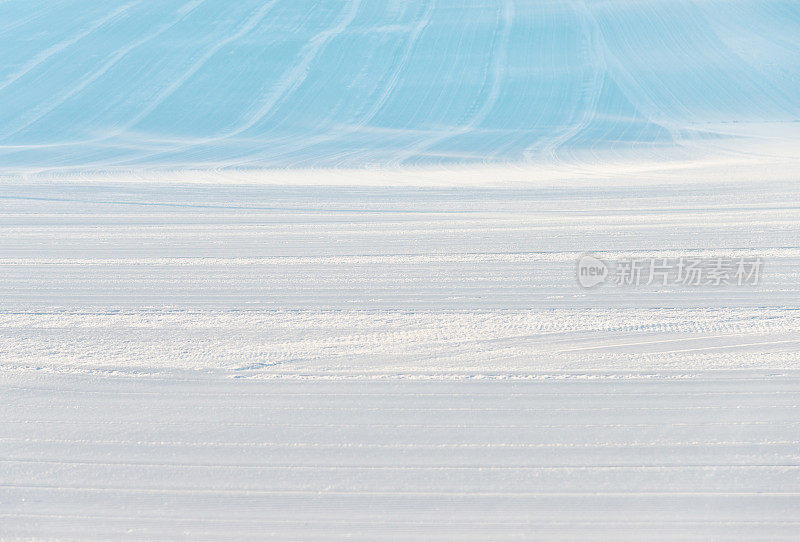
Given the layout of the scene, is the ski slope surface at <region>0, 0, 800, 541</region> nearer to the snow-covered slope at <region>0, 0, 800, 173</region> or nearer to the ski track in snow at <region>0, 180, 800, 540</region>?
the ski track in snow at <region>0, 180, 800, 540</region>

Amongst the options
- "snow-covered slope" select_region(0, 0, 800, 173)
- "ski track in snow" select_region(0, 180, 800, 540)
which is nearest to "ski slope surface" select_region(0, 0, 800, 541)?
"ski track in snow" select_region(0, 180, 800, 540)

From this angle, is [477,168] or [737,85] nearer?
[477,168]

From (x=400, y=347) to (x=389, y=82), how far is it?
50.5 ft

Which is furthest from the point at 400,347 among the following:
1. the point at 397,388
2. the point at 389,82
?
the point at 389,82

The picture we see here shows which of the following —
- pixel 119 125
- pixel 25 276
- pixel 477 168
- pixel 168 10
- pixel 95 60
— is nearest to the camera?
pixel 25 276

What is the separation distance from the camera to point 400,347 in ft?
14.8

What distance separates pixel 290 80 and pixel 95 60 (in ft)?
20.6

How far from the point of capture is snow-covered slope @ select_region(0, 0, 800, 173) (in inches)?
550

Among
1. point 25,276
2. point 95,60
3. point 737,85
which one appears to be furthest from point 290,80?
point 25,276

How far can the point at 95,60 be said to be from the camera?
20.6 m

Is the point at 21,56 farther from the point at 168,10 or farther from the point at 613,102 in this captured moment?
the point at 613,102

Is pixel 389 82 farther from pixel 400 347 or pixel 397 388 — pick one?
pixel 397 388

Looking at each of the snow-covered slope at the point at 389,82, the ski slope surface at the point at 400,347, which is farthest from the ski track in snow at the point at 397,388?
the snow-covered slope at the point at 389,82

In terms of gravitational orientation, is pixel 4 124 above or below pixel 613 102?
above
